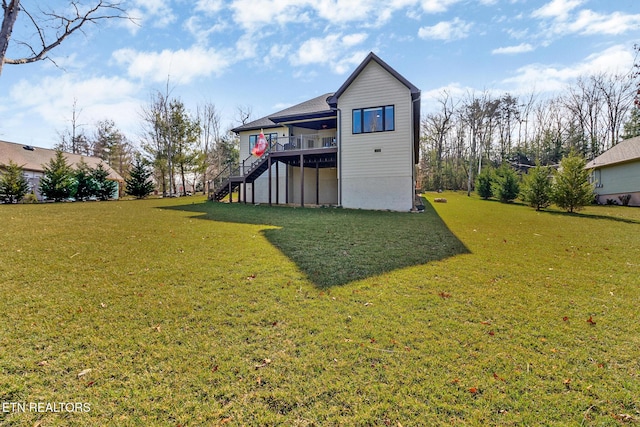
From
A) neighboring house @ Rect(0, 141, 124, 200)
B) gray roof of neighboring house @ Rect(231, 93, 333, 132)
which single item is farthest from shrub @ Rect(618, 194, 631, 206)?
neighboring house @ Rect(0, 141, 124, 200)

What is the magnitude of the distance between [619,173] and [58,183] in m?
39.8

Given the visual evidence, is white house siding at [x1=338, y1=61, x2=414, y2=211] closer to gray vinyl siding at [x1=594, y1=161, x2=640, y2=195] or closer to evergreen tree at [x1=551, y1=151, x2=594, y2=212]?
evergreen tree at [x1=551, y1=151, x2=594, y2=212]

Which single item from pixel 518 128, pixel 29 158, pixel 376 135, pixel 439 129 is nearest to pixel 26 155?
→ pixel 29 158

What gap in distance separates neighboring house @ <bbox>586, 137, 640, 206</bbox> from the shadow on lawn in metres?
17.8

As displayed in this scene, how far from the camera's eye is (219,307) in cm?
402

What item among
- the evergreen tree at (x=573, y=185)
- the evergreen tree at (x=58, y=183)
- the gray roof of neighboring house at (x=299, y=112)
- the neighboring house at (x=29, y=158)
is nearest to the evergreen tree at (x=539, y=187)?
the evergreen tree at (x=573, y=185)

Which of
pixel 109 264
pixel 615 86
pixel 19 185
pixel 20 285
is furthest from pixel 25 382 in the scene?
pixel 615 86

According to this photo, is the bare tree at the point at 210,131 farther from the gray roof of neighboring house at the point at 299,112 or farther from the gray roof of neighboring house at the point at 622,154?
the gray roof of neighboring house at the point at 622,154

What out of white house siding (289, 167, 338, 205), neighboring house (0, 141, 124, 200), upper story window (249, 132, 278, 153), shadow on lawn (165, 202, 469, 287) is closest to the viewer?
shadow on lawn (165, 202, 469, 287)

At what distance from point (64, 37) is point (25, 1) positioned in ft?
3.81

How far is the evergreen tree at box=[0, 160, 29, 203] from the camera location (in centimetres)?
1794

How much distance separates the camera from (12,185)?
1809 centimetres

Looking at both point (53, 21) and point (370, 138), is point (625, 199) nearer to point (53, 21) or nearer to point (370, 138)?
point (370, 138)

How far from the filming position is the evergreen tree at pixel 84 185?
2119 cm
